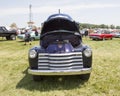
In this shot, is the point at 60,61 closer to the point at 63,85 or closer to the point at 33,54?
the point at 63,85

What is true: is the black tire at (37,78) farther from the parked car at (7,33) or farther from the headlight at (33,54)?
the parked car at (7,33)

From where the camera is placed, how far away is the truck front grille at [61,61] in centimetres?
700

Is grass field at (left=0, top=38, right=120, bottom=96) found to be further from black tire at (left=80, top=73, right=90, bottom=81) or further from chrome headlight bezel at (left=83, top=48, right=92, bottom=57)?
chrome headlight bezel at (left=83, top=48, right=92, bottom=57)

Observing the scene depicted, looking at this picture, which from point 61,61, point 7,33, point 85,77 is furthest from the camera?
point 7,33

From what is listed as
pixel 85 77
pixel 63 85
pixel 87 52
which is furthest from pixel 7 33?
pixel 87 52

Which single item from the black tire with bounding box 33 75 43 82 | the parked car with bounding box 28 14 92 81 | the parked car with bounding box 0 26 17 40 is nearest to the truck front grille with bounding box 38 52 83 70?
the parked car with bounding box 28 14 92 81

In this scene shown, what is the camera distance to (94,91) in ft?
22.0

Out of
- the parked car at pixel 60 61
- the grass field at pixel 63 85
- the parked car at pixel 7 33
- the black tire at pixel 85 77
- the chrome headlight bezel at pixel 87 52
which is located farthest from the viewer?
the parked car at pixel 7 33


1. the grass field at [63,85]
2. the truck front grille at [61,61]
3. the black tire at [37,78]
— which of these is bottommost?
the grass field at [63,85]

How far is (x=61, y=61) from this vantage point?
23.0 feet

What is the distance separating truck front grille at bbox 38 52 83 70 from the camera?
700 centimetres

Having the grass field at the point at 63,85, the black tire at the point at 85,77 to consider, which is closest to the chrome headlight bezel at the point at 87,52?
the black tire at the point at 85,77

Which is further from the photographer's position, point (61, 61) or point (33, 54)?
point (33, 54)

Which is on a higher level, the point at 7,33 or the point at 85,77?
the point at 7,33
